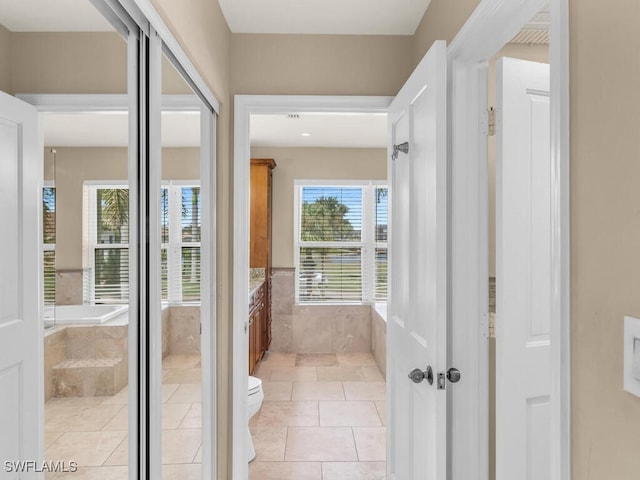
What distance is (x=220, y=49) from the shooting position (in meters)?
2.20

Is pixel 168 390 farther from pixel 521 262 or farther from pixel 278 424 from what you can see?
pixel 278 424

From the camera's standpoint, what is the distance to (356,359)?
5336 mm

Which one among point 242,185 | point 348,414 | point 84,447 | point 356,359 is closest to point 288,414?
point 348,414

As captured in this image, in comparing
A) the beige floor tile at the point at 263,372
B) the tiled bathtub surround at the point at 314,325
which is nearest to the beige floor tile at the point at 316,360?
the tiled bathtub surround at the point at 314,325

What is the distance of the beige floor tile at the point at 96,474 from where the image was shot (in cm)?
91

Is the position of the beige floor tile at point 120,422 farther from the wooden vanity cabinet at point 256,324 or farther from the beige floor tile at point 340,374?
the beige floor tile at point 340,374

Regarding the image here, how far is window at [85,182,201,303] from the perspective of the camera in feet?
3.44

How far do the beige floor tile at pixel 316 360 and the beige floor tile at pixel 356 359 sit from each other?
0.26 ft

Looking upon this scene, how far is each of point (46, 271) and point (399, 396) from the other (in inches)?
69.0

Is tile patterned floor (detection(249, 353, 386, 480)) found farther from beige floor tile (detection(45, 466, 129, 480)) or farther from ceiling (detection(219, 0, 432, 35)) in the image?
ceiling (detection(219, 0, 432, 35))

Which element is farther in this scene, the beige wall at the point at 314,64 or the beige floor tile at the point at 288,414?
the beige floor tile at the point at 288,414

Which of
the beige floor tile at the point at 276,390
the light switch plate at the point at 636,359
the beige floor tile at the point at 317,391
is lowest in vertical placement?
the beige floor tile at the point at 317,391

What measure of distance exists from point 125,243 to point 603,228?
1.10m

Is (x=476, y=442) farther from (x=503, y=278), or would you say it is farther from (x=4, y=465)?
(x=4, y=465)
